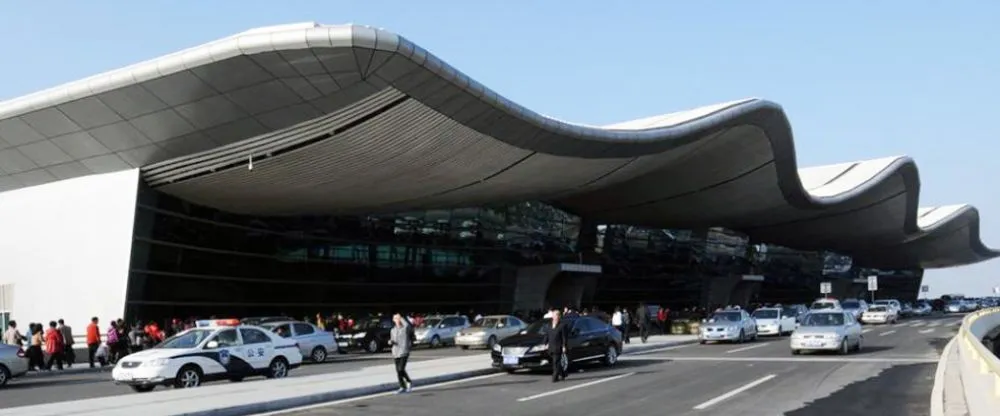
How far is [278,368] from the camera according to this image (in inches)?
846

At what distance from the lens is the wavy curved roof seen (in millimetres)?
24625

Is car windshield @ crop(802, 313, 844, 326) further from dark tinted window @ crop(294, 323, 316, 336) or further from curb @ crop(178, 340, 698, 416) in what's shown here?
dark tinted window @ crop(294, 323, 316, 336)

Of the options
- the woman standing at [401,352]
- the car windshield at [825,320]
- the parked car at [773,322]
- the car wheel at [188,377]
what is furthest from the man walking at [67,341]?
the parked car at [773,322]

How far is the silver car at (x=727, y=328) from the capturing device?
117ft

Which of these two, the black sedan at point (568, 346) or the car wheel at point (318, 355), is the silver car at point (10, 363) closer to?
the car wheel at point (318, 355)

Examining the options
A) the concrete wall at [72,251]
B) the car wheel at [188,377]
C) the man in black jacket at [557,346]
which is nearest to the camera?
the car wheel at [188,377]

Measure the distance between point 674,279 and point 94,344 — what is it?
5421cm

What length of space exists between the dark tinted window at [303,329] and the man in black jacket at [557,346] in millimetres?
10533

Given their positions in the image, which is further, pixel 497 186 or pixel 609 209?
pixel 609 209

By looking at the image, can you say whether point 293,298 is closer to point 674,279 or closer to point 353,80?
point 353,80

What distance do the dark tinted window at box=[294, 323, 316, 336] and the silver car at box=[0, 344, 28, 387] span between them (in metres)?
7.87

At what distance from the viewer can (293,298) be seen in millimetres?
43281

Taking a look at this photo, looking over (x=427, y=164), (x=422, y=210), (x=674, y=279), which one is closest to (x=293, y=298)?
(x=422, y=210)

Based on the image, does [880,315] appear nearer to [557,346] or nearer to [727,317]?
[727,317]
